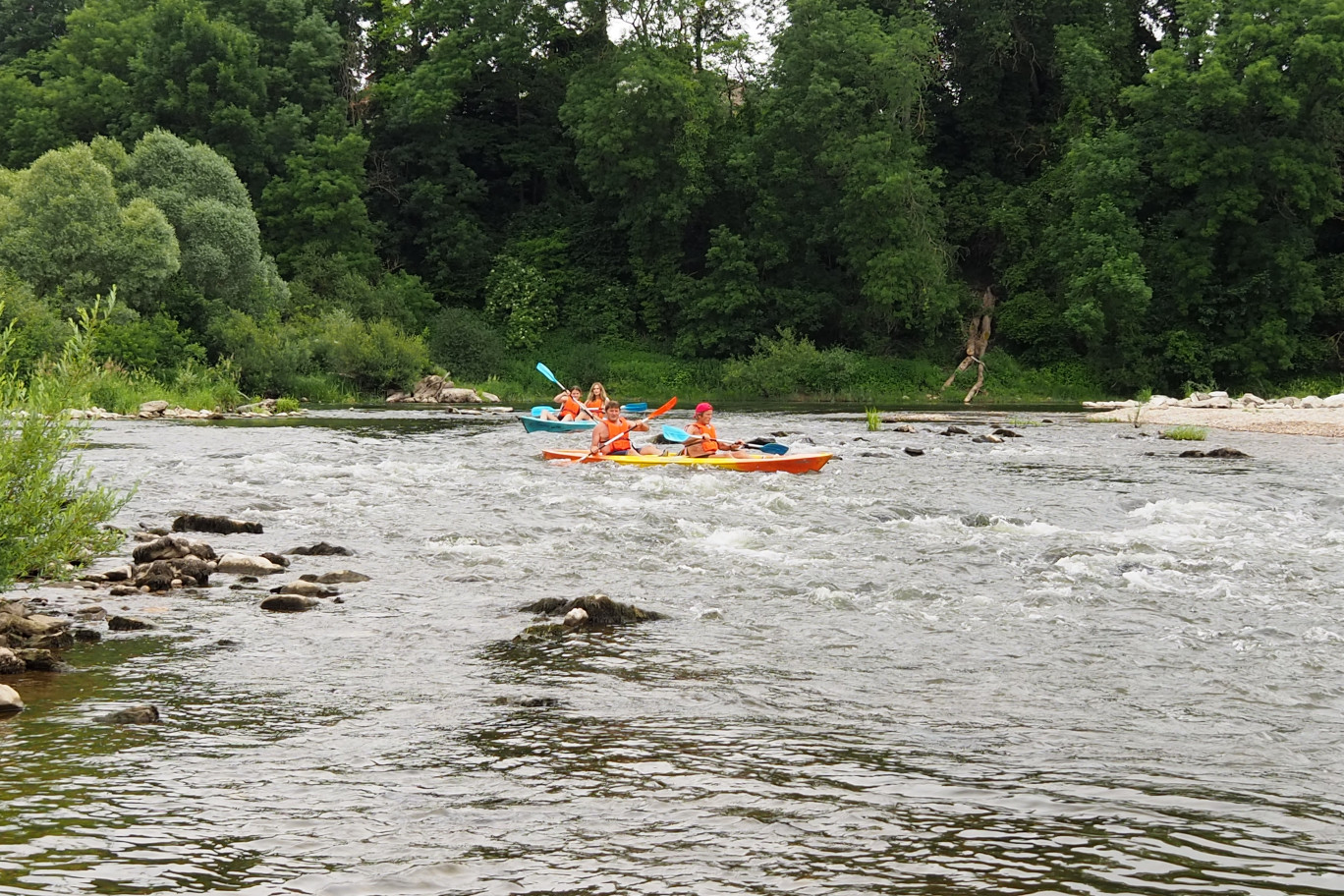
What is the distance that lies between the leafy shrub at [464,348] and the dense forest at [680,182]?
11cm

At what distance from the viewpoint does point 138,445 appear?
1988 cm

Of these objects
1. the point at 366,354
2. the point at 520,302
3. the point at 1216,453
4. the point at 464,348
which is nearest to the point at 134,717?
the point at 1216,453

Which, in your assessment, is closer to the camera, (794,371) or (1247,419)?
(1247,419)

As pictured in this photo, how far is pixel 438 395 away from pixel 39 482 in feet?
98.5

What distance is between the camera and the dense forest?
3481 centimetres

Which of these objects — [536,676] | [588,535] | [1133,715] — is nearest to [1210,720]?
[1133,715]

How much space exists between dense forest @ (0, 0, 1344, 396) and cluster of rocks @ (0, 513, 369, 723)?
22196 millimetres

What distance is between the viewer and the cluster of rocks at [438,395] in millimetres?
36344

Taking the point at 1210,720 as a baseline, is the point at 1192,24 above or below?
above

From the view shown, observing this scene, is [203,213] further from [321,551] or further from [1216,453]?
[1216,453]

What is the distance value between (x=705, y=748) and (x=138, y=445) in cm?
1692

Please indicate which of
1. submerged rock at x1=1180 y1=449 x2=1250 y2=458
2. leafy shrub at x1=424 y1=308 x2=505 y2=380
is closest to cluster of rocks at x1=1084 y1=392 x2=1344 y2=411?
submerged rock at x1=1180 y1=449 x2=1250 y2=458

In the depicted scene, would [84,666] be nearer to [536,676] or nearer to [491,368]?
[536,676]

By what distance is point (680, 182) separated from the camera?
42.7 metres
